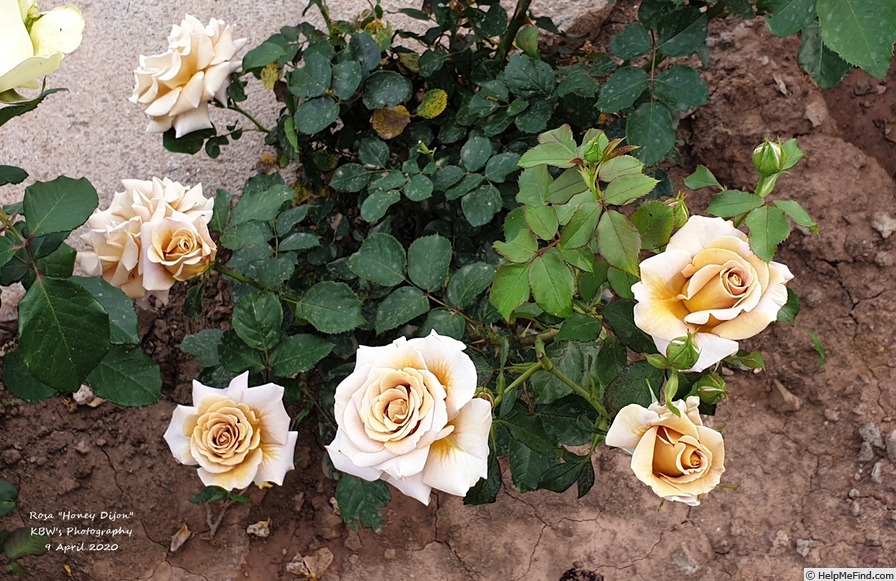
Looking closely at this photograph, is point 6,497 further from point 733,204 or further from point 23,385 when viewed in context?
point 733,204

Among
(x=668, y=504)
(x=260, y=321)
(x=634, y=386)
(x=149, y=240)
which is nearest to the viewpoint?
(x=634, y=386)

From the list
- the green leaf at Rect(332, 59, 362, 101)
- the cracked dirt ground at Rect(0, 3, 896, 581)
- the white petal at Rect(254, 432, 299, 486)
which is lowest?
the cracked dirt ground at Rect(0, 3, 896, 581)

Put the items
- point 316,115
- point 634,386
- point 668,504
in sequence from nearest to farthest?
point 634,386 < point 316,115 < point 668,504

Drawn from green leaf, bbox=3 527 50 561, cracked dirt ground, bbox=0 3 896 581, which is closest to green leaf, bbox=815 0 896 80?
cracked dirt ground, bbox=0 3 896 581

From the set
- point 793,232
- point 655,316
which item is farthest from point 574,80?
point 655,316

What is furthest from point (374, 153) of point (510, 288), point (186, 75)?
point (510, 288)

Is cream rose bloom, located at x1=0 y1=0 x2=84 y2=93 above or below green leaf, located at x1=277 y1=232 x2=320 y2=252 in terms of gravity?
above

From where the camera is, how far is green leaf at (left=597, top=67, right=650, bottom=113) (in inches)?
51.4

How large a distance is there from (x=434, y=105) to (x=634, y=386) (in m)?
0.89

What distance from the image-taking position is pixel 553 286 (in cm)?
87

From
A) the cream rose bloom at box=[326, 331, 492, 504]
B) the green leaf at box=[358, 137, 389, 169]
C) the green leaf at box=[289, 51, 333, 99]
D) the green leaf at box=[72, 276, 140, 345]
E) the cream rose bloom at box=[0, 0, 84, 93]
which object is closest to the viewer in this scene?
the cream rose bloom at box=[0, 0, 84, 93]

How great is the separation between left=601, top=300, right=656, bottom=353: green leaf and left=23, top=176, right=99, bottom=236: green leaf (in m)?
0.73

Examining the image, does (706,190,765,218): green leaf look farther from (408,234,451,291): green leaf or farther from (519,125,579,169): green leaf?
(408,234,451,291): green leaf

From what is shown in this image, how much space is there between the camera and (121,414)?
1730 millimetres
